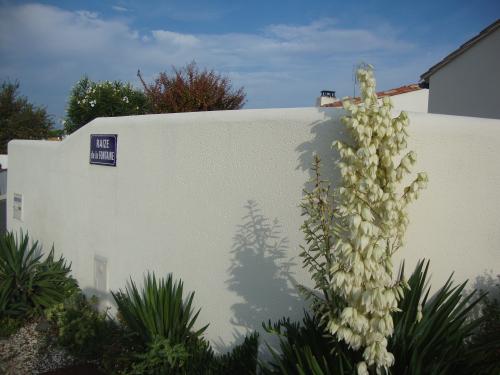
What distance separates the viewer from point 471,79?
31.0 feet

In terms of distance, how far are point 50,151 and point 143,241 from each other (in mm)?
3492

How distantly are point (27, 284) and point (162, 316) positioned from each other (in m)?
3.31

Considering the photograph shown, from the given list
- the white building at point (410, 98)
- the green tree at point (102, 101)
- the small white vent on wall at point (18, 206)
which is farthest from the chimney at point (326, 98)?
the small white vent on wall at point (18, 206)

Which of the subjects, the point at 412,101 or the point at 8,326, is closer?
the point at 8,326

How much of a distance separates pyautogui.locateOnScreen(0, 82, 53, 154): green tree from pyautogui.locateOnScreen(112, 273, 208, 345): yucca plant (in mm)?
23345

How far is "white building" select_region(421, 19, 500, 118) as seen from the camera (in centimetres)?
877

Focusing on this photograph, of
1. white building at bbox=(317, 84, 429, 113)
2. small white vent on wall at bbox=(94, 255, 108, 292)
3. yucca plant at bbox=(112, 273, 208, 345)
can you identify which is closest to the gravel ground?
small white vent on wall at bbox=(94, 255, 108, 292)

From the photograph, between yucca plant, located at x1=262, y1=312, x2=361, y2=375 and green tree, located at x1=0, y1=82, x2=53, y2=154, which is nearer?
yucca plant, located at x1=262, y1=312, x2=361, y2=375

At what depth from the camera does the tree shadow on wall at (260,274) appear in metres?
3.90

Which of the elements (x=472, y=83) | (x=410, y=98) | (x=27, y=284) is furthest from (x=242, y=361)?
(x=410, y=98)

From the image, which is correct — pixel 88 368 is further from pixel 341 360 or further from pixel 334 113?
pixel 334 113

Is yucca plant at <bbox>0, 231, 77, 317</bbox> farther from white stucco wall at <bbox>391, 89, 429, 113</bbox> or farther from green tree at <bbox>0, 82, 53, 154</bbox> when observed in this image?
green tree at <bbox>0, 82, 53, 154</bbox>

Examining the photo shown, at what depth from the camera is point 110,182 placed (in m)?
6.20

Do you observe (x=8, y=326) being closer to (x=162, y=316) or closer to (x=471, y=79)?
(x=162, y=316)
